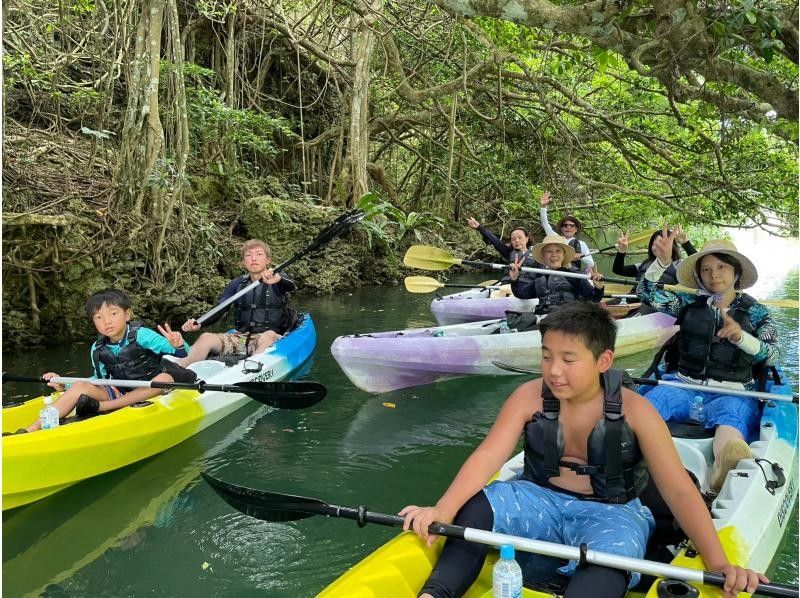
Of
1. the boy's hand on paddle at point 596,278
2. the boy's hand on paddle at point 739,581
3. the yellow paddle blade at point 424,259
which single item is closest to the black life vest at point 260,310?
the yellow paddle blade at point 424,259

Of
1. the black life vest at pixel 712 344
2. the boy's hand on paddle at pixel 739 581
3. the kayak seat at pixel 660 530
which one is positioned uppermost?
the black life vest at pixel 712 344

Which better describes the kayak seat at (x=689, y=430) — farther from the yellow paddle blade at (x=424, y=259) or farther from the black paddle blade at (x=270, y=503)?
the yellow paddle blade at (x=424, y=259)

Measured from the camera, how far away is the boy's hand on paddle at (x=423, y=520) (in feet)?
6.59

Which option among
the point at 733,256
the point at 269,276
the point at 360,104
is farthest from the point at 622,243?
the point at 360,104

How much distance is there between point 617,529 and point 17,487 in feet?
9.58

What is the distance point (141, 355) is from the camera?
4.02 metres

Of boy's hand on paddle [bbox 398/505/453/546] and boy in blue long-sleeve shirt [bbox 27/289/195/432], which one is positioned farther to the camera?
boy in blue long-sleeve shirt [bbox 27/289/195/432]

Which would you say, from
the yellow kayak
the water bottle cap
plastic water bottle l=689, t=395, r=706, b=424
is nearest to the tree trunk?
the yellow kayak

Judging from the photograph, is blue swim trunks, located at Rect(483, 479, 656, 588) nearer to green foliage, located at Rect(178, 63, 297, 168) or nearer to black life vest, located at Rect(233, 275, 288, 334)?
black life vest, located at Rect(233, 275, 288, 334)

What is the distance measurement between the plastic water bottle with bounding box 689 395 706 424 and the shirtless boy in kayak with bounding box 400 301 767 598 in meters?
1.40

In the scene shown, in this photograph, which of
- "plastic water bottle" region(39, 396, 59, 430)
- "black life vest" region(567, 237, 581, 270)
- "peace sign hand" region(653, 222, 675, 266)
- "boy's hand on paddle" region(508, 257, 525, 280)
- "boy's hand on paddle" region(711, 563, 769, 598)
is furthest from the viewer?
"black life vest" region(567, 237, 581, 270)

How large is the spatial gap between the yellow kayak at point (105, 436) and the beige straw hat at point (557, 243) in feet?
8.95

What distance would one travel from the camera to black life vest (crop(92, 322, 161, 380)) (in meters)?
3.97

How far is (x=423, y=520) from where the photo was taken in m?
2.01
